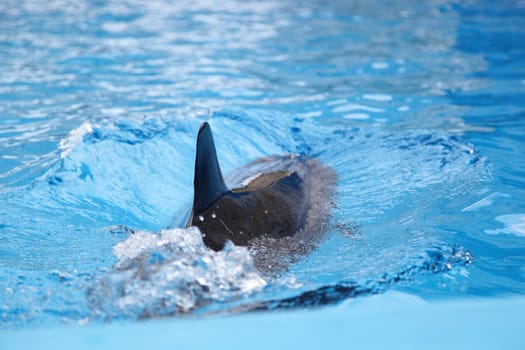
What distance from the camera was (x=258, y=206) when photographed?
3561 mm

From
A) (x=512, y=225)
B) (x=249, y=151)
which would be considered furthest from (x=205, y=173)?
(x=249, y=151)

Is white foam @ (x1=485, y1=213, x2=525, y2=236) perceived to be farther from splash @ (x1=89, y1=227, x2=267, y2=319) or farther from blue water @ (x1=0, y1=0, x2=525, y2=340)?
splash @ (x1=89, y1=227, x2=267, y2=319)

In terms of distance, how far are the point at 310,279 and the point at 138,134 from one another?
11.4 feet

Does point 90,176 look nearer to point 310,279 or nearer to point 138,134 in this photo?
point 138,134

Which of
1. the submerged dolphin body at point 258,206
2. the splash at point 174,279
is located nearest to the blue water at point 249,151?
the splash at point 174,279

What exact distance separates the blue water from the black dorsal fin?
21 cm

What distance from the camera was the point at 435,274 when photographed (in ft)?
11.4

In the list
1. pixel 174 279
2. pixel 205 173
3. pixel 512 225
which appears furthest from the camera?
pixel 512 225

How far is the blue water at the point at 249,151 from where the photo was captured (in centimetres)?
299

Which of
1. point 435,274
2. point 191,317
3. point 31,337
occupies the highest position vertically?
point 31,337

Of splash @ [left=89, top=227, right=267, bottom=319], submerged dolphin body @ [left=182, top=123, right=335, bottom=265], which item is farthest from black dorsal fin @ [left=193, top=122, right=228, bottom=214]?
splash @ [left=89, top=227, right=267, bottom=319]

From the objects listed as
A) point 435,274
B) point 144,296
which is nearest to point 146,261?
point 144,296

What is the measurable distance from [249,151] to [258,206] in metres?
2.71

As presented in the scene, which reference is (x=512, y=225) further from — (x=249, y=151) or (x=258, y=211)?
(x=249, y=151)
